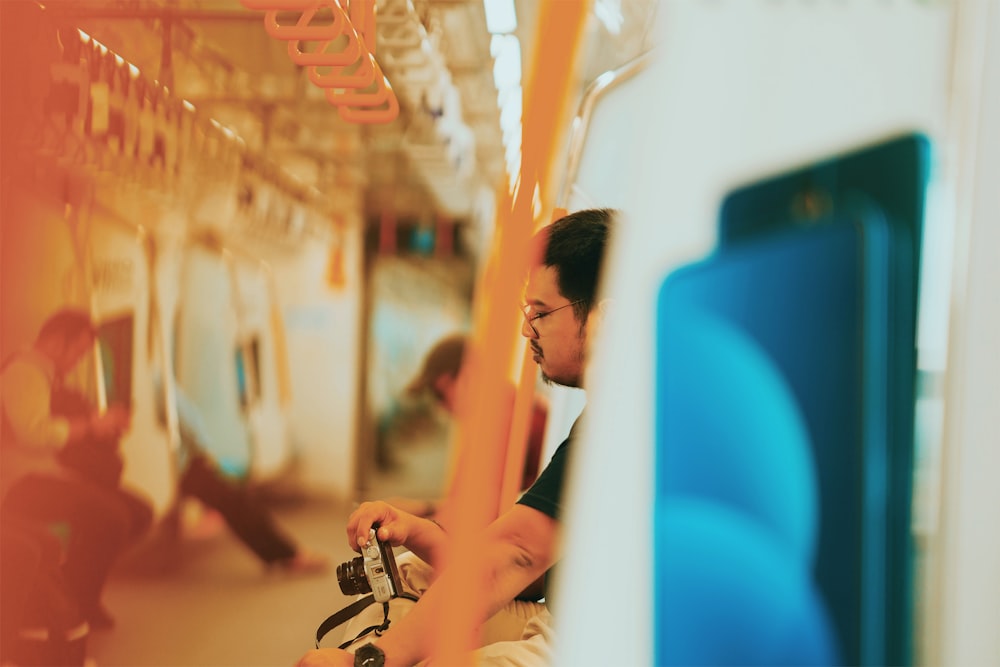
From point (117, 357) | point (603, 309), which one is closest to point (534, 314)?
point (603, 309)

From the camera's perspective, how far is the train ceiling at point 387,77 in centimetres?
114

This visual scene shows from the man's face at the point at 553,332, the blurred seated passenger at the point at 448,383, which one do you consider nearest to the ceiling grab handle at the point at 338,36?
the man's face at the point at 553,332

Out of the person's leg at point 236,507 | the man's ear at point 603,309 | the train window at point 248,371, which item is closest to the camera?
Result: the man's ear at point 603,309

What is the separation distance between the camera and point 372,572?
3.59ft

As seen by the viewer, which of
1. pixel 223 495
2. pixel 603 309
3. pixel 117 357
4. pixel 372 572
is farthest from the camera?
pixel 223 495

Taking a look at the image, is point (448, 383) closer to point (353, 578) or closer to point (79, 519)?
point (353, 578)

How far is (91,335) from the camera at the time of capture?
1.30 meters

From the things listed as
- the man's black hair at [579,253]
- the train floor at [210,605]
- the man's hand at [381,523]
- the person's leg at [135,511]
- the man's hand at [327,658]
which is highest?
the man's black hair at [579,253]

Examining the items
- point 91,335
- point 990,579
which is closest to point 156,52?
point 91,335

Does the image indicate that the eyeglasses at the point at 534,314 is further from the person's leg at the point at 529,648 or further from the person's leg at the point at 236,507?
the person's leg at the point at 236,507

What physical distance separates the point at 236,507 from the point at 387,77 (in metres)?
1.25

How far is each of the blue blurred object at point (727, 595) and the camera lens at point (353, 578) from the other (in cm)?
47

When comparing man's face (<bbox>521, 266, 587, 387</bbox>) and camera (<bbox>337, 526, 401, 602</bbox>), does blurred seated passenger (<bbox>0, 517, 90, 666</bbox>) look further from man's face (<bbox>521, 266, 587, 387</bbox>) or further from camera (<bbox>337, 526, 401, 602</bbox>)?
man's face (<bbox>521, 266, 587, 387</bbox>)

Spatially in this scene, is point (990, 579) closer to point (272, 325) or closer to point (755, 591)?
point (755, 591)
